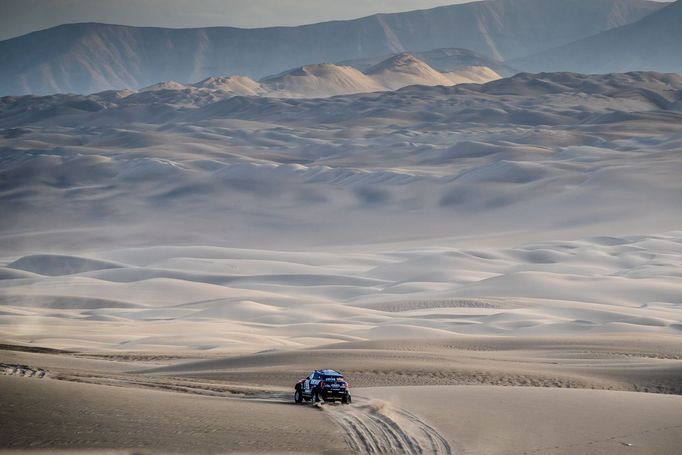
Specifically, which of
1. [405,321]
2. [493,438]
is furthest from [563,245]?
[493,438]

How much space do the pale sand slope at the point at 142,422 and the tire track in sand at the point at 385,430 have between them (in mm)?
223

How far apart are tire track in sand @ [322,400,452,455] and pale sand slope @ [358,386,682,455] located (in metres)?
0.14

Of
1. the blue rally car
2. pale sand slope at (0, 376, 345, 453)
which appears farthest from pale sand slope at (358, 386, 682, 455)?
pale sand slope at (0, 376, 345, 453)

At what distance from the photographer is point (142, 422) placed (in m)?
10.3

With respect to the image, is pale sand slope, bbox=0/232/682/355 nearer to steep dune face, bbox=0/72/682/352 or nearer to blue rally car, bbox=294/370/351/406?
steep dune face, bbox=0/72/682/352

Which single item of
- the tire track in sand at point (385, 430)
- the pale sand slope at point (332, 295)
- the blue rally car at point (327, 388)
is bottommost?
the tire track in sand at point (385, 430)

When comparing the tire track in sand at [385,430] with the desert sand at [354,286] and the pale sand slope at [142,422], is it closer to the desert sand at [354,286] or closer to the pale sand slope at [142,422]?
the desert sand at [354,286]

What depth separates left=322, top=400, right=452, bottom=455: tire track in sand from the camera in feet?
32.6

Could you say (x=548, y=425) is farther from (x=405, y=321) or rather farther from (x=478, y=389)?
(x=405, y=321)

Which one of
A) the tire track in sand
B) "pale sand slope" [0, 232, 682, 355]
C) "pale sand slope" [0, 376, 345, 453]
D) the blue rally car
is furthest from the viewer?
"pale sand slope" [0, 232, 682, 355]

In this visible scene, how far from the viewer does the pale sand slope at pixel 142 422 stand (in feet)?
31.2

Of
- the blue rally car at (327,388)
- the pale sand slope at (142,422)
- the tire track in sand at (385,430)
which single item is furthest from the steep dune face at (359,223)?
the pale sand slope at (142,422)

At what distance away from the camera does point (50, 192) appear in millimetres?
77062

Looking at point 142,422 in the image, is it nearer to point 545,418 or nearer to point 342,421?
point 342,421
